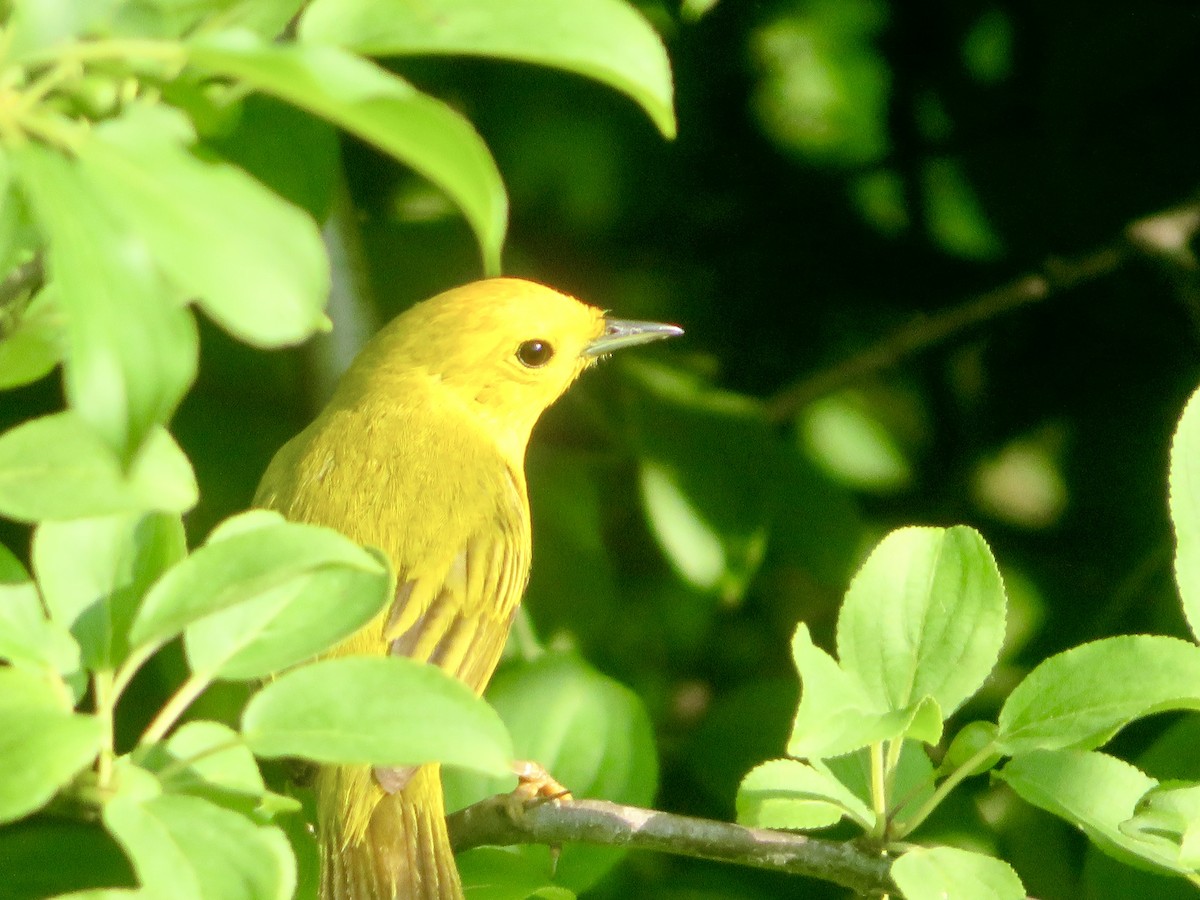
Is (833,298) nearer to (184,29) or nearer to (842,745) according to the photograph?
(842,745)

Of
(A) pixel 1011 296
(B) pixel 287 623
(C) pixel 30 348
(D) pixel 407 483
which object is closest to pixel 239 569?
(B) pixel 287 623

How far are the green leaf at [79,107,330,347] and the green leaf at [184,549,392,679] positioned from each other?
32 cm

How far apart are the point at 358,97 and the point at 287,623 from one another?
55cm

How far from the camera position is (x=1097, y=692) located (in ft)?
5.42

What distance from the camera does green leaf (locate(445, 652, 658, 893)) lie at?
100 inches

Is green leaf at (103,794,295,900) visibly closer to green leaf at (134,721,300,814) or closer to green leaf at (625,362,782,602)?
green leaf at (134,721,300,814)

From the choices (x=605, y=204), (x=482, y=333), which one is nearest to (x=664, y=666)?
(x=482, y=333)

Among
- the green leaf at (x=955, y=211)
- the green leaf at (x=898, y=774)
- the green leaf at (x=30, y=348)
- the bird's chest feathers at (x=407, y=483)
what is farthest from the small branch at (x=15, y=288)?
the green leaf at (x=955, y=211)

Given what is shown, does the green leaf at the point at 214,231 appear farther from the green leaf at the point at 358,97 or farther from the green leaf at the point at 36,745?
the green leaf at the point at 36,745

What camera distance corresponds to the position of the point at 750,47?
154 inches

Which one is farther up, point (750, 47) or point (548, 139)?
point (750, 47)

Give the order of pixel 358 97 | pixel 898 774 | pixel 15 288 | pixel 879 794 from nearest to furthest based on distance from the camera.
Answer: pixel 358 97
pixel 15 288
pixel 879 794
pixel 898 774

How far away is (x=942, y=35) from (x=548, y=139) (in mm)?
1049

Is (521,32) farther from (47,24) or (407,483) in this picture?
(407,483)
